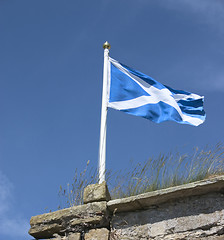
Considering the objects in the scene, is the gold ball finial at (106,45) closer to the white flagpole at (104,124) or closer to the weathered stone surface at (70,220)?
the white flagpole at (104,124)

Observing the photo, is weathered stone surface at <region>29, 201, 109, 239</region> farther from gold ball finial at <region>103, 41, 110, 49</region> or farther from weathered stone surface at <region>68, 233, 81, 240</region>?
gold ball finial at <region>103, 41, 110, 49</region>

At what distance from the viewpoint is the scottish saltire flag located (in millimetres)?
6539

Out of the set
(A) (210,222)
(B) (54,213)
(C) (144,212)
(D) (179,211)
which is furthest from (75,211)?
(A) (210,222)

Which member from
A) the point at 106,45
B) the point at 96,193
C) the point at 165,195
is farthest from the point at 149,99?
the point at 165,195

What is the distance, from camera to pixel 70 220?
4121mm

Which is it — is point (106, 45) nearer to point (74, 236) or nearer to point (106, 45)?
point (106, 45)

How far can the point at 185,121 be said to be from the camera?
6723 mm

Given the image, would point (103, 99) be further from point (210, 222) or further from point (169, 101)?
point (210, 222)

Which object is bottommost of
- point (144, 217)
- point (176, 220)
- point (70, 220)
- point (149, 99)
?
point (176, 220)

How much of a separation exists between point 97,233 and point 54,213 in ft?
1.87

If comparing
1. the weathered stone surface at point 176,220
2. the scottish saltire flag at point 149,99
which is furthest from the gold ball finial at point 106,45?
the weathered stone surface at point 176,220

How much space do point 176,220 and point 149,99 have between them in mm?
3275

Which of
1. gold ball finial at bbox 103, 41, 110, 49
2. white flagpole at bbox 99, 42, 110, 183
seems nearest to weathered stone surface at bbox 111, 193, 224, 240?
white flagpole at bbox 99, 42, 110, 183

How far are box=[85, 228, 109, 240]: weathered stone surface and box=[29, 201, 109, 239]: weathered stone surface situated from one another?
0.06m
